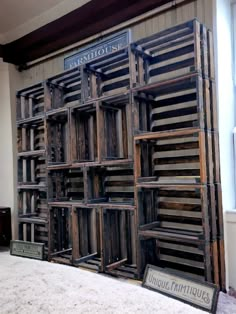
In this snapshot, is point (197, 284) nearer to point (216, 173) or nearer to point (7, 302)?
point (216, 173)

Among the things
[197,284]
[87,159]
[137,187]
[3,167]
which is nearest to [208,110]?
[137,187]

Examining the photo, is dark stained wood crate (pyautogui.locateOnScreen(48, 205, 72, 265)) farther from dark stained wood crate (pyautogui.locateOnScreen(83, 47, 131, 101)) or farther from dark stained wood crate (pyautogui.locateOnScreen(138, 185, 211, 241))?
dark stained wood crate (pyautogui.locateOnScreen(83, 47, 131, 101))

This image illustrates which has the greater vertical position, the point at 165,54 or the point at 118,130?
the point at 165,54

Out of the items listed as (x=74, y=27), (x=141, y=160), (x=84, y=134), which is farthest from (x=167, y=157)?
(x=74, y=27)

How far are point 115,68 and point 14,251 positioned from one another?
203 centimetres

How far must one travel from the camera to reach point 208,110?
7.59 feet

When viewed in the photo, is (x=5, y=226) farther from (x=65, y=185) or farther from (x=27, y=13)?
(x=27, y=13)

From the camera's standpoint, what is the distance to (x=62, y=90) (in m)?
3.48

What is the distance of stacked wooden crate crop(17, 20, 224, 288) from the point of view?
2.31m

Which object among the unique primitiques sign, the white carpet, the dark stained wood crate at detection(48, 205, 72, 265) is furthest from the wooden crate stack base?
the unique primitiques sign

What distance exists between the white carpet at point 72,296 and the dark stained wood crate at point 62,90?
5.91ft

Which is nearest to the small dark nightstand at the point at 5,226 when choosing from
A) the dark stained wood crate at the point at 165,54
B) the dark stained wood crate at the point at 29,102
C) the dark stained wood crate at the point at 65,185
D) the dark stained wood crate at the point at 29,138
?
the dark stained wood crate at the point at 29,138

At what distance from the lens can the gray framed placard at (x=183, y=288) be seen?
194 centimetres

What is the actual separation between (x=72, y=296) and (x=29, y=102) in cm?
286
